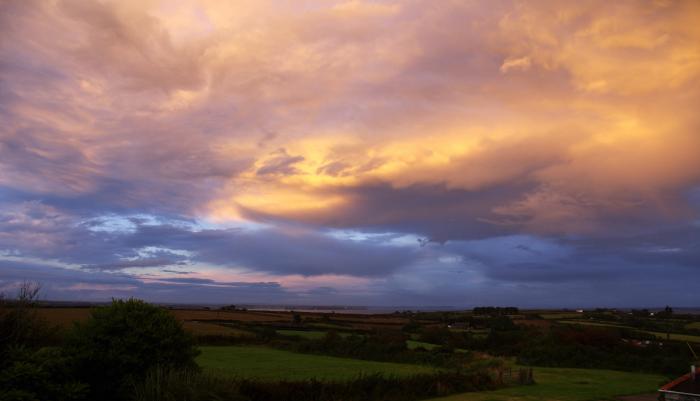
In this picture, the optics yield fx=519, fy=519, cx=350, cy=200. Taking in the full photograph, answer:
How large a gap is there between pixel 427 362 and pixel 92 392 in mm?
38987

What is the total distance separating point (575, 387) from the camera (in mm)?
32500

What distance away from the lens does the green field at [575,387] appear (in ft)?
88.0

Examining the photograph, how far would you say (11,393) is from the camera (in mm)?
12227

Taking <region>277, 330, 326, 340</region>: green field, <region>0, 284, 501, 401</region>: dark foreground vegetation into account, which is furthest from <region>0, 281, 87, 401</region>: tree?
<region>277, 330, 326, 340</region>: green field

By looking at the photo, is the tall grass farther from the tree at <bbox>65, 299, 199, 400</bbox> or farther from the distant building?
the distant building

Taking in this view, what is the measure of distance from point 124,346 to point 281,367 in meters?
26.0

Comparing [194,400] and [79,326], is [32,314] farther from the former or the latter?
[194,400]

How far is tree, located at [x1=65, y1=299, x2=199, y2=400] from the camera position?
16.6 m

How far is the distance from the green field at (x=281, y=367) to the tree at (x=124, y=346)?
53.4 feet

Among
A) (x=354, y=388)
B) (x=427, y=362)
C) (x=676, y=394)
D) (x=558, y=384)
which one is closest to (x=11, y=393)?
(x=354, y=388)

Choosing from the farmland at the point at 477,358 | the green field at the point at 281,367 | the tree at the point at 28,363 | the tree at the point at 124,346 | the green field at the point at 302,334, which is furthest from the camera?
the green field at the point at 302,334

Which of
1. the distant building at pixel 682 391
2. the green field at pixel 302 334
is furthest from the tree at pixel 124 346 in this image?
the green field at pixel 302 334

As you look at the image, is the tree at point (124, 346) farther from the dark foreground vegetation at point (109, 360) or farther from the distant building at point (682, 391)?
the distant building at point (682, 391)

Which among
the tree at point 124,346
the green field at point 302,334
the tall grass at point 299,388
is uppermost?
the tree at point 124,346
